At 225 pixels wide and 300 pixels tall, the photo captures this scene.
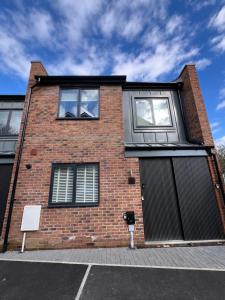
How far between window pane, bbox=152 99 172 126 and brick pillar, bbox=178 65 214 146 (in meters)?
0.72

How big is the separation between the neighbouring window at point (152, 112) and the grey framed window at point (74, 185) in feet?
9.39

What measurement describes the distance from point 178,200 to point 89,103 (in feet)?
16.0

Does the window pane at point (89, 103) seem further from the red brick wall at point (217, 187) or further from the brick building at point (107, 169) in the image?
the red brick wall at point (217, 187)

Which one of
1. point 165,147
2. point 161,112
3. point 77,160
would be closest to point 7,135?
point 77,160

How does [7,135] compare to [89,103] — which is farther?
[7,135]

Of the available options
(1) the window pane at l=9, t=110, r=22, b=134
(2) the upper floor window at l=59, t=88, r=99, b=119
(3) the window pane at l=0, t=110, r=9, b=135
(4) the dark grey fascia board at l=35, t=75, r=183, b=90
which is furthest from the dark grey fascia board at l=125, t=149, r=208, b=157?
(3) the window pane at l=0, t=110, r=9, b=135

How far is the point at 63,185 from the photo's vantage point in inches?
218

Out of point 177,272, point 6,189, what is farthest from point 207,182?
point 6,189

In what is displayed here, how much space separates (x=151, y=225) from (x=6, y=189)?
16.8 feet

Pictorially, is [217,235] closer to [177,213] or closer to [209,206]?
[209,206]

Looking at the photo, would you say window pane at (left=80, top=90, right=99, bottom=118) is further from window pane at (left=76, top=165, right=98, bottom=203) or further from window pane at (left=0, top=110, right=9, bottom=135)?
window pane at (left=0, top=110, right=9, bottom=135)

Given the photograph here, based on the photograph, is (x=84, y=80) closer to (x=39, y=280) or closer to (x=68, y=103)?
(x=68, y=103)

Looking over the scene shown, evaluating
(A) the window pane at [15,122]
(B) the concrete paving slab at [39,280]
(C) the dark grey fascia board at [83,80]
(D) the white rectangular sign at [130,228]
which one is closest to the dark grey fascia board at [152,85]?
(C) the dark grey fascia board at [83,80]

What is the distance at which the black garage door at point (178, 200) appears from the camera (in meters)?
5.25
